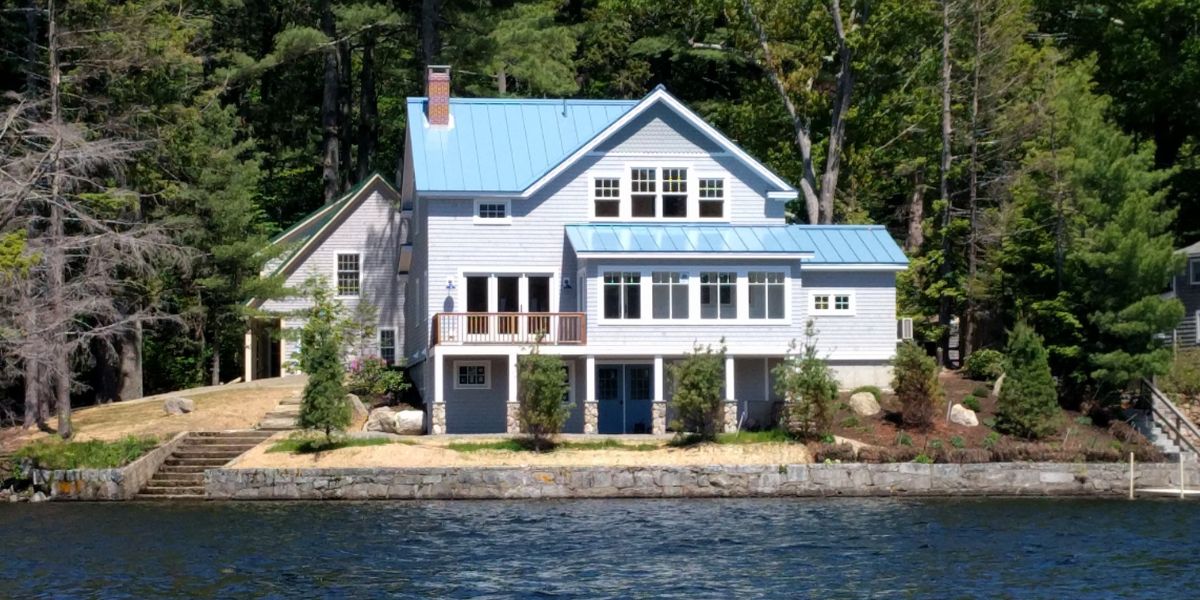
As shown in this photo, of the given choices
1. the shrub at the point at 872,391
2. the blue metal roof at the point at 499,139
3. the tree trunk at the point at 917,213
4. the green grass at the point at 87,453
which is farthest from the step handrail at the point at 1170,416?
the green grass at the point at 87,453

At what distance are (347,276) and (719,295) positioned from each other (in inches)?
591

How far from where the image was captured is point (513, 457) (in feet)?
138

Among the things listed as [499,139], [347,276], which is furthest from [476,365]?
[347,276]

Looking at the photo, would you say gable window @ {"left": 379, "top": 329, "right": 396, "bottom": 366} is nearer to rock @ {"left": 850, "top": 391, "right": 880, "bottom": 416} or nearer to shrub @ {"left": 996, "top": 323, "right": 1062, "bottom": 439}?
rock @ {"left": 850, "top": 391, "right": 880, "bottom": 416}

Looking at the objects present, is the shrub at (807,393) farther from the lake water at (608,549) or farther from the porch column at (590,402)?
the porch column at (590,402)

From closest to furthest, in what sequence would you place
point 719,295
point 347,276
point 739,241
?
point 719,295 < point 739,241 < point 347,276

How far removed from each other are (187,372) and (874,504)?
28.1 metres

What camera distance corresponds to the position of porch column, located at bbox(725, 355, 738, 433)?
4556 cm

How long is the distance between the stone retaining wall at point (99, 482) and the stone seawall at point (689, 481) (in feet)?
6.10

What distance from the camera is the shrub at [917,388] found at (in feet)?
146

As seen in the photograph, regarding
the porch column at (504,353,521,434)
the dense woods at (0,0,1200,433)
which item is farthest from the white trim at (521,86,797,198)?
the dense woods at (0,0,1200,433)

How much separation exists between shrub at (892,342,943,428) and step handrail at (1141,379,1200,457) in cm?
629

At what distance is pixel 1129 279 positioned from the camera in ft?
154

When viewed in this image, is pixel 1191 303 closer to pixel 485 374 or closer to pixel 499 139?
pixel 499 139
